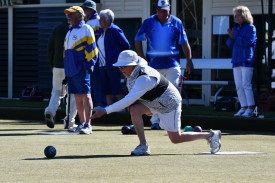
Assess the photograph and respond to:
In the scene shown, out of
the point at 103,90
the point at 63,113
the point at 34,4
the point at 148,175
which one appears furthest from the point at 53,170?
the point at 34,4

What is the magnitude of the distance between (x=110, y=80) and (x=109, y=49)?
1.70ft

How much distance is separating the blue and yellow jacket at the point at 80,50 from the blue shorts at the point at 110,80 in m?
1.78

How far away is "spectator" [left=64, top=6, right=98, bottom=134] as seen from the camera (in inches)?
379

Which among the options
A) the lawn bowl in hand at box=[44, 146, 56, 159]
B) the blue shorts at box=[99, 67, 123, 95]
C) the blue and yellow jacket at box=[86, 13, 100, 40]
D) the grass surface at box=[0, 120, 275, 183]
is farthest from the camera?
the blue shorts at box=[99, 67, 123, 95]

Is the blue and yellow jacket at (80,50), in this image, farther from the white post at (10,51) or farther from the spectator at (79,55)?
the white post at (10,51)

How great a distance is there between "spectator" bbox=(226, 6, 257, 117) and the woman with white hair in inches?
67.8

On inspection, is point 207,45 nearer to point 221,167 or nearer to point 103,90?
point 103,90

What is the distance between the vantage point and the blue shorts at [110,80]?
1141cm

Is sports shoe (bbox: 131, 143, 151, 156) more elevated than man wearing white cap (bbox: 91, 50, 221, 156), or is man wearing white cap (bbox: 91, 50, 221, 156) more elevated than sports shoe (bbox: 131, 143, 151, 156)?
man wearing white cap (bbox: 91, 50, 221, 156)

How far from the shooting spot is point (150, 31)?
1029cm

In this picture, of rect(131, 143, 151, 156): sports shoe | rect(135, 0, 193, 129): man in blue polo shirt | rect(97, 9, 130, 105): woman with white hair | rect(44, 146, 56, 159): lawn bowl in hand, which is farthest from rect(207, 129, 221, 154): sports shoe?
rect(97, 9, 130, 105): woman with white hair

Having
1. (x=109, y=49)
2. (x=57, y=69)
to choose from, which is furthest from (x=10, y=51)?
(x=57, y=69)

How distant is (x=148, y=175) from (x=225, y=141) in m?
3.31

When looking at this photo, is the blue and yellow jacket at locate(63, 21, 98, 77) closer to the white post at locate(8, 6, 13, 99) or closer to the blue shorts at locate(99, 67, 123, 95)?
the blue shorts at locate(99, 67, 123, 95)
